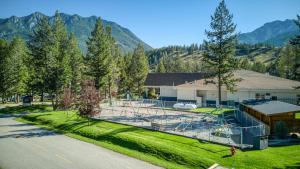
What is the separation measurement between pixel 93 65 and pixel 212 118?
33109 mm

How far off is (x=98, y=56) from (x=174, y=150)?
140 ft

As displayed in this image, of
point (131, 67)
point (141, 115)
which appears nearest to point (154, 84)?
point (131, 67)

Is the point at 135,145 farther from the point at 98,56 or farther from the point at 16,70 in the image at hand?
the point at 16,70

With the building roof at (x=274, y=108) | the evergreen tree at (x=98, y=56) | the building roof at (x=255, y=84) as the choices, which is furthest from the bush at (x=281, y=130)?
the evergreen tree at (x=98, y=56)

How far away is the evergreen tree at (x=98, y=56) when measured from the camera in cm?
6206

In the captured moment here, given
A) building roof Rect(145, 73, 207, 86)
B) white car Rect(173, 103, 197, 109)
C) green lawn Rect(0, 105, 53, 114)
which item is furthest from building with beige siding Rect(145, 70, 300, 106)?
green lawn Rect(0, 105, 53, 114)

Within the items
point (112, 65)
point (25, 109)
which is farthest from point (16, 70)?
point (112, 65)

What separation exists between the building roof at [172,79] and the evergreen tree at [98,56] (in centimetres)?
1409

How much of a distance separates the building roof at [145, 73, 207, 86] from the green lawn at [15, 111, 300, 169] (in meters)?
35.2

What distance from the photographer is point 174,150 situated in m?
22.9

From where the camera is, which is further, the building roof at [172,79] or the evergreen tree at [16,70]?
the evergreen tree at [16,70]

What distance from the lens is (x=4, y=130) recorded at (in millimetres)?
36094

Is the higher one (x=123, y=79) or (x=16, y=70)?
(x=16, y=70)

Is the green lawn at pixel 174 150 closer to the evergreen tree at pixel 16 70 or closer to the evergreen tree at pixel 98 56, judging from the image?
the evergreen tree at pixel 98 56
